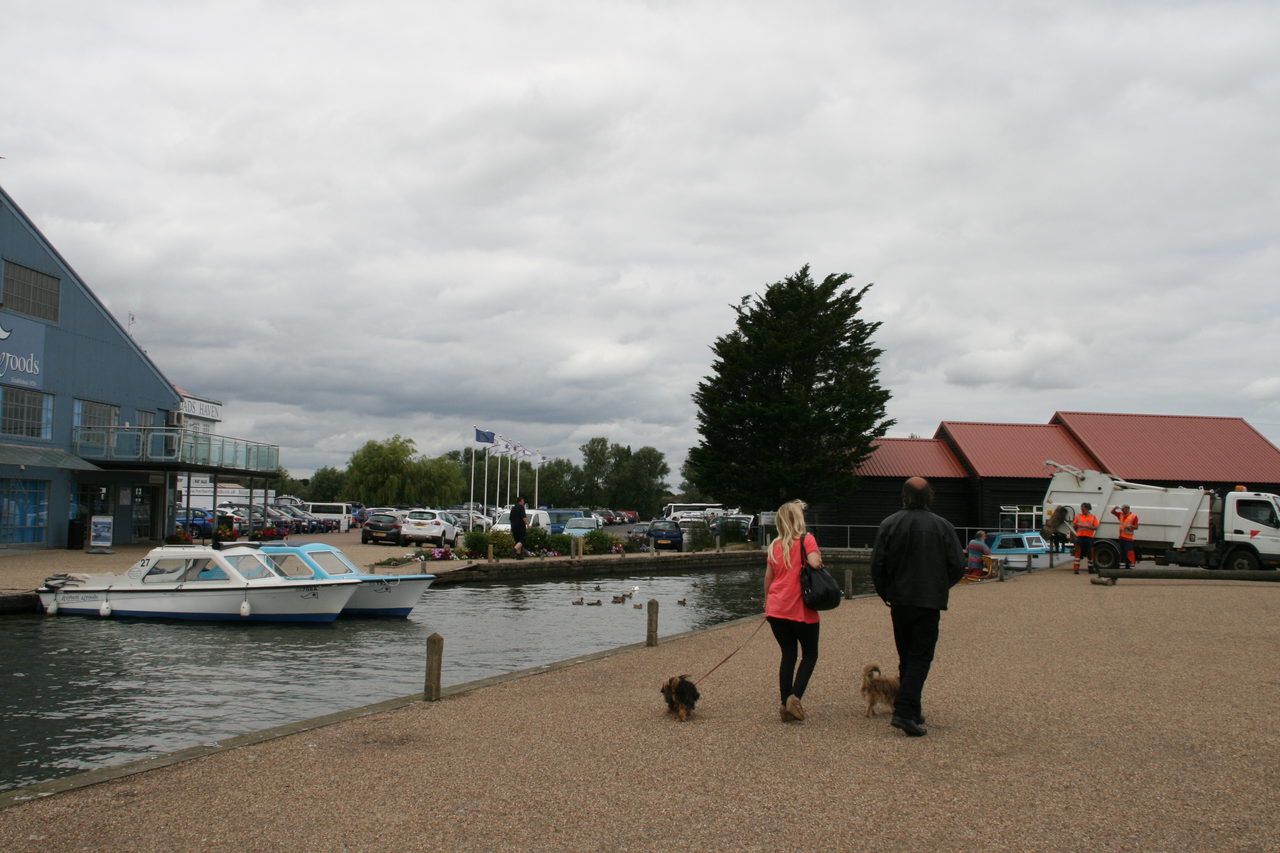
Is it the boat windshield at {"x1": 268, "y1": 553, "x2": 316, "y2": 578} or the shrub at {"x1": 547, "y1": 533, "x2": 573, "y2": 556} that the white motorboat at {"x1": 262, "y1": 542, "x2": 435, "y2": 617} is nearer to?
the boat windshield at {"x1": 268, "y1": 553, "x2": 316, "y2": 578}

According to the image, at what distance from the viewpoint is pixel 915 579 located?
754 centimetres

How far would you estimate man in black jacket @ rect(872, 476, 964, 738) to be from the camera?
7.54m

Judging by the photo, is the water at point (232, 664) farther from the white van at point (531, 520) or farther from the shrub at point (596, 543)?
the white van at point (531, 520)

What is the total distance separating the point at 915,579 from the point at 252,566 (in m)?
15.1

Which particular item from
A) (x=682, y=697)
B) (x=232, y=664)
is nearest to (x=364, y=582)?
(x=232, y=664)

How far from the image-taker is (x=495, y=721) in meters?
8.55

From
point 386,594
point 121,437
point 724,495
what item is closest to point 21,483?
point 121,437

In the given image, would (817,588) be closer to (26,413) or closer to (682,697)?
(682,697)

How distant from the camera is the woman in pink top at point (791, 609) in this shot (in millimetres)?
8086

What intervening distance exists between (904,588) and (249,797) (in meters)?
4.74

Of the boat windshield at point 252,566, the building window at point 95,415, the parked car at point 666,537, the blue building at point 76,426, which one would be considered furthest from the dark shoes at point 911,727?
the parked car at point 666,537

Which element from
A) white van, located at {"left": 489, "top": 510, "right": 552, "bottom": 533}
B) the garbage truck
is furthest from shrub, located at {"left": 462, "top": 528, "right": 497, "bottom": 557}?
the garbage truck

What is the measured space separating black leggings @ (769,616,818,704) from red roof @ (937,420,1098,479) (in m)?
39.7

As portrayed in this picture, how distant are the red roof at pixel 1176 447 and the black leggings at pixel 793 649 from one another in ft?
138
